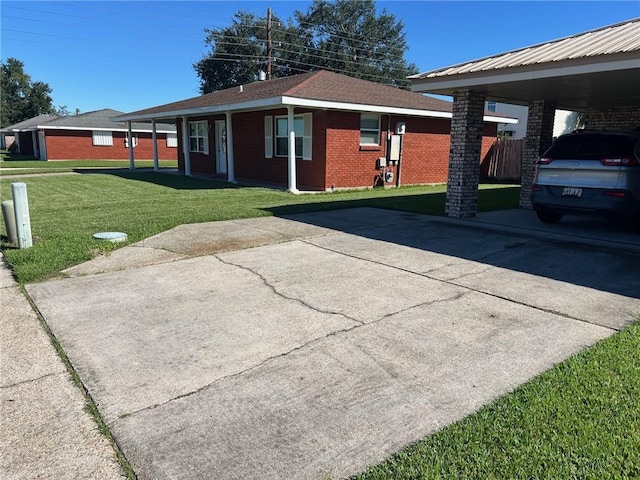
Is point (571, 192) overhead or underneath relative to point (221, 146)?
underneath

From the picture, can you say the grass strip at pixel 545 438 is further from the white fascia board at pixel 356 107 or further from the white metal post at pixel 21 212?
the white fascia board at pixel 356 107

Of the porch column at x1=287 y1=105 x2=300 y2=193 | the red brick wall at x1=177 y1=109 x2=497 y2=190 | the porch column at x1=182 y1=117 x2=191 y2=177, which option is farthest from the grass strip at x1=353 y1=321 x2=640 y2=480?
the porch column at x1=182 y1=117 x2=191 y2=177

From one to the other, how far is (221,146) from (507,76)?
49.0ft

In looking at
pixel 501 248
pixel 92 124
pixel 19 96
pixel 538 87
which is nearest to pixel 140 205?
pixel 501 248

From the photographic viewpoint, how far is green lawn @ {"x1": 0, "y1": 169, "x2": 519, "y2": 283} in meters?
6.95

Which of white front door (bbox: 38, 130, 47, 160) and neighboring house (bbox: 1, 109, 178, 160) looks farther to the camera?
white front door (bbox: 38, 130, 47, 160)

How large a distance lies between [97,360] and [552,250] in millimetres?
6450

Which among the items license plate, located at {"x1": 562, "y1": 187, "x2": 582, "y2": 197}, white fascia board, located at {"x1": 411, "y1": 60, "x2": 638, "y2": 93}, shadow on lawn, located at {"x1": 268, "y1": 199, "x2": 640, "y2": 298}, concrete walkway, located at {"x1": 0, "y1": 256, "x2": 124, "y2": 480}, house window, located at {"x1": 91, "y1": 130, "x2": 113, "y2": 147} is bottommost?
concrete walkway, located at {"x1": 0, "y1": 256, "x2": 124, "y2": 480}

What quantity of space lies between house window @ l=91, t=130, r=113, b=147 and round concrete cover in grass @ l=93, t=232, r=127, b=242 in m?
32.9

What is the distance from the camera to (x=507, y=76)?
830 cm

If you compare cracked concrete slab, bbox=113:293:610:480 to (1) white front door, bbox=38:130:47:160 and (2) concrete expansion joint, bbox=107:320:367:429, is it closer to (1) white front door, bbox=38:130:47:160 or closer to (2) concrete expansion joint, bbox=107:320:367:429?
(2) concrete expansion joint, bbox=107:320:367:429

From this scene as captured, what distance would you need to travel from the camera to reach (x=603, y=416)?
2.85m

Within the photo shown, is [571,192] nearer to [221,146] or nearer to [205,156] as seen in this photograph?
[221,146]

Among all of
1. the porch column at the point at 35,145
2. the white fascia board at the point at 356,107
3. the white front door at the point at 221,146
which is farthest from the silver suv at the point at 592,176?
the porch column at the point at 35,145
